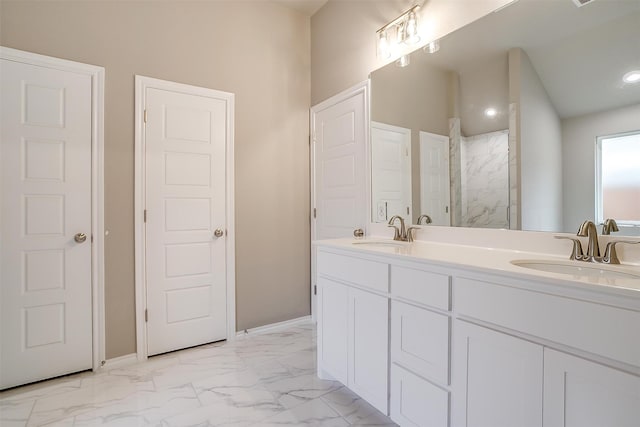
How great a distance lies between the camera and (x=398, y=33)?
2.19 m

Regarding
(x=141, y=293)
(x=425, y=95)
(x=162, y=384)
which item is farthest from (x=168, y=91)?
(x=162, y=384)

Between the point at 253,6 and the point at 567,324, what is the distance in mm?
3140

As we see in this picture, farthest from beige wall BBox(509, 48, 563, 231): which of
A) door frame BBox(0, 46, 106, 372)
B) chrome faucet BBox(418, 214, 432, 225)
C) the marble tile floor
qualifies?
door frame BBox(0, 46, 106, 372)

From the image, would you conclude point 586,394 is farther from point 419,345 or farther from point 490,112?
point 490,112

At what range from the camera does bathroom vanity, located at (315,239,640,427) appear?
862 millimetres

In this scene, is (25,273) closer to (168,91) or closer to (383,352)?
(168,91)

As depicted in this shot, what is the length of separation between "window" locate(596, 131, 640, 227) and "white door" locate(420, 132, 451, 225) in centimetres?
72

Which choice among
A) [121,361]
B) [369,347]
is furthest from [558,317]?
[121,361]

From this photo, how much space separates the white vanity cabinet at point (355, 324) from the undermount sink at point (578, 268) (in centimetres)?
61

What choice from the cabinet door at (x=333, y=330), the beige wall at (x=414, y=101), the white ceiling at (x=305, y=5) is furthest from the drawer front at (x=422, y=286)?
the white ceiling at (x=305, y=5)

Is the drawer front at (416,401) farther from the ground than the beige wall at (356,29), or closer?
closer

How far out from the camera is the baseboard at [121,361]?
2.21 meters

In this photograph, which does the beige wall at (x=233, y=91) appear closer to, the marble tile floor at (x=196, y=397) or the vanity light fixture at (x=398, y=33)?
the marble tile floor at (x=196, y=397)

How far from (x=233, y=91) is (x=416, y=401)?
8.42 ft
